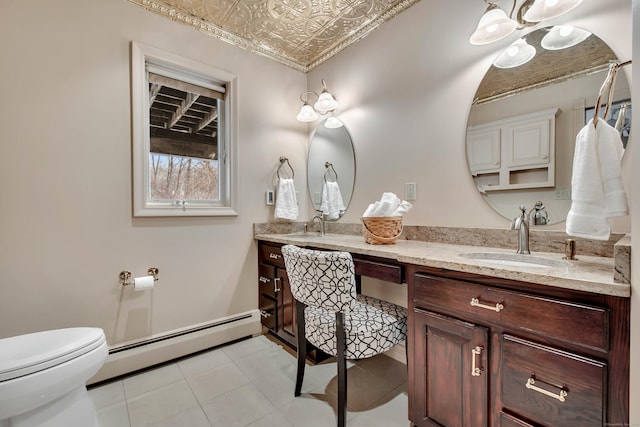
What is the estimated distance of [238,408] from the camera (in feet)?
4.66

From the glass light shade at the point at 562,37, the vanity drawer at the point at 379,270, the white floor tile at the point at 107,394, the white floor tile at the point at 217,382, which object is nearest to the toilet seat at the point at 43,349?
the white floor tile at the point at 107,394

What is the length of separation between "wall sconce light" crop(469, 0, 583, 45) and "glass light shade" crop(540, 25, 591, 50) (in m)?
0.09

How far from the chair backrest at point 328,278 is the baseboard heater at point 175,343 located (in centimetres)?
119

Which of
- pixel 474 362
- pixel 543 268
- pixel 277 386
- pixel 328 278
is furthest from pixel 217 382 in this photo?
pixel 543 268

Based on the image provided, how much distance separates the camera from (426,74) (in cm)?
173

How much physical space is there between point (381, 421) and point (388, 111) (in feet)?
6.07

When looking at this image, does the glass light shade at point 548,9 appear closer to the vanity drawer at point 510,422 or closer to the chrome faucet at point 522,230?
the chrome faucet at point 522,230

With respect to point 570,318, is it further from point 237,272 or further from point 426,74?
point 237,272

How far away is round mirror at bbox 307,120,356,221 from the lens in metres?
2.25

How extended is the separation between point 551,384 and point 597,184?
0.68 metres

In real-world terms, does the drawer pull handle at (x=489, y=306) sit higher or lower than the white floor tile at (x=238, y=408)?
higher

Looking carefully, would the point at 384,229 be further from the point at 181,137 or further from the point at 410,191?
the point at 181,137

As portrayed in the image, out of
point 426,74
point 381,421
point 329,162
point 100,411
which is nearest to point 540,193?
point 426,74

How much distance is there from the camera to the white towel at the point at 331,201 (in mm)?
2311
